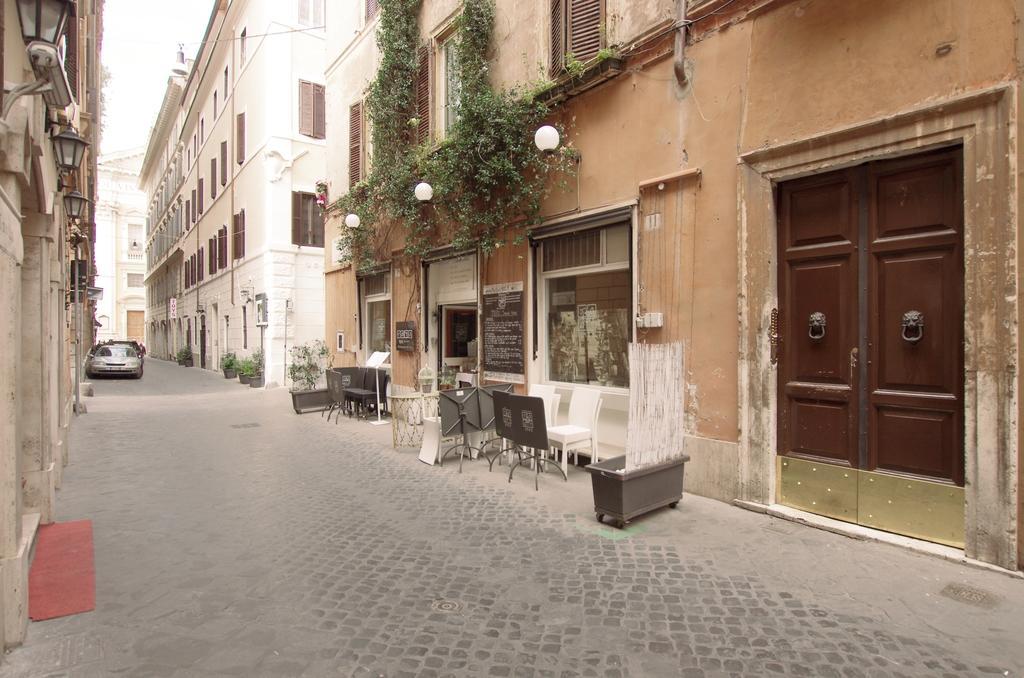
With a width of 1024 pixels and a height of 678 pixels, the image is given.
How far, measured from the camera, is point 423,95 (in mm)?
10430

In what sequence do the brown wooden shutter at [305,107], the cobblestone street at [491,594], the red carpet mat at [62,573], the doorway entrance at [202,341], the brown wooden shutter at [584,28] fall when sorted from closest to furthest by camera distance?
1. the cobblestone street at [491,594]
2. the red carpet mat at [62,573]
3. the brown wooden shutter at [584,28]
4. the brown wooden shutter at [305,107]
5. the doorway entrance at [202,341]

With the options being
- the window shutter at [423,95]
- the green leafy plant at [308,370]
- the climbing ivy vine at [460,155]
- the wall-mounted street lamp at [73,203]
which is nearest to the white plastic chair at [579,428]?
the climbing ivy vine at [460,155]

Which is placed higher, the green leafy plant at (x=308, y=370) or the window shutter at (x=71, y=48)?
the window shutter at (x=71, y=48)

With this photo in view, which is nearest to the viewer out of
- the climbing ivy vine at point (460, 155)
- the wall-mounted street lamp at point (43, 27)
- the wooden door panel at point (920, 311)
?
the wall-mounted street lamp at point (43, 27)

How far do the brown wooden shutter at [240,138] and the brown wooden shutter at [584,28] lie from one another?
16.6m

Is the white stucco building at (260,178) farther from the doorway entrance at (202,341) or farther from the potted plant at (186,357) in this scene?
the potted plant at (186,357)

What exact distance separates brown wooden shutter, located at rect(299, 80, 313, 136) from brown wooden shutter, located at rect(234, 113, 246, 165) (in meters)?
3.03

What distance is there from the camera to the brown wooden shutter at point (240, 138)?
20281mm

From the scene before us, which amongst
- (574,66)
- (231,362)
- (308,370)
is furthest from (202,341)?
(574,66)

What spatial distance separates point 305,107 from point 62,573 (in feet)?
57.2

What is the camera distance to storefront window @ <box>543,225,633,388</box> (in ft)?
22.7

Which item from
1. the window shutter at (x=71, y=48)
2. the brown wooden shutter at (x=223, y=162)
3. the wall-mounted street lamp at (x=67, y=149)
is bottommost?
the wall-mounted street lamp at (x=67, y=149)

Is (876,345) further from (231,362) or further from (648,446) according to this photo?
(231,362)

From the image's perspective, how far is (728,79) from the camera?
→ 5434 millimetres
